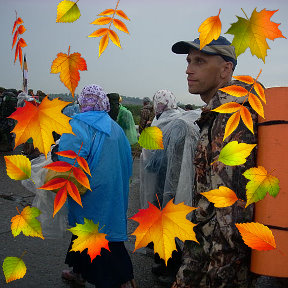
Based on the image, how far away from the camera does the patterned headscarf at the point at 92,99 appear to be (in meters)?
2.63

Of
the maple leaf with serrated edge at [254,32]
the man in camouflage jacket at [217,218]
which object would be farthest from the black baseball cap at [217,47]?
the maple leaf with serrated edge at [254,32]

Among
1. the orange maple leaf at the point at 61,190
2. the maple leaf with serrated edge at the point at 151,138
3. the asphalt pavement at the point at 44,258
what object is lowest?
the asphalt pavement at the point at 44,258

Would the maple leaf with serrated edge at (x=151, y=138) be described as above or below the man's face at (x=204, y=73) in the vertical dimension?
below

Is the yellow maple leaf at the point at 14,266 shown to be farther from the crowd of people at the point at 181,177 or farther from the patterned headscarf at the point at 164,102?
the patterned headscarf at the point at 164,102

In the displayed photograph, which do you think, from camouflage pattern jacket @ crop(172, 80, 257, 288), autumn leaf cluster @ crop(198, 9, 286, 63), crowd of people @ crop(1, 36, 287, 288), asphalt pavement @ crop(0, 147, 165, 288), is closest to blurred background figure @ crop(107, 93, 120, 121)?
asphalt pavement @ crop(0, 147, 165, 288)

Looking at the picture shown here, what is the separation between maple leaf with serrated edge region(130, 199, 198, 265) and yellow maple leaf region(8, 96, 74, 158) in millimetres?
301

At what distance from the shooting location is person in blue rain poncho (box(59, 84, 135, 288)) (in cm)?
242

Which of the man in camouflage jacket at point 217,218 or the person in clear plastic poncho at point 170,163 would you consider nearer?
the man in camouflage jacket at point 217,218

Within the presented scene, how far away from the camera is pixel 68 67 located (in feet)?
2.85

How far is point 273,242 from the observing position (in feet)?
3.27

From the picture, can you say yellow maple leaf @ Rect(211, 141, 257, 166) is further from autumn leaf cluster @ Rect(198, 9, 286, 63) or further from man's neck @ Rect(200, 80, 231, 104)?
man's neck @ Rect(200, 80, 231, 104)

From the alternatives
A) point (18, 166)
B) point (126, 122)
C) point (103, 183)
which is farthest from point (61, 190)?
point (126, 122)

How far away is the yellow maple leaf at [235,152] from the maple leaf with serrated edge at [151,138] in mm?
197

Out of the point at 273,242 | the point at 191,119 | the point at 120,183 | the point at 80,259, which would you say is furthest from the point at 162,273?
the point at 273,242
